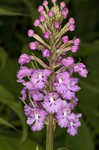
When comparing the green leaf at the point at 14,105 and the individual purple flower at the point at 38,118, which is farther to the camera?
the green leaf at the point at 14,105

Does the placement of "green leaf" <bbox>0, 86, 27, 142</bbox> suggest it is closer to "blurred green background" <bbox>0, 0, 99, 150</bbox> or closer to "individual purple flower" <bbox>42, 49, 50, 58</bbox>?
"blurred green background" <bbox>0, 0, 99, 150</bbox>

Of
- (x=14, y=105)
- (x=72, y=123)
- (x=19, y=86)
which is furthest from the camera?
(x=19, y=86)

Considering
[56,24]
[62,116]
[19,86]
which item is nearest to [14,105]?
[19,86]

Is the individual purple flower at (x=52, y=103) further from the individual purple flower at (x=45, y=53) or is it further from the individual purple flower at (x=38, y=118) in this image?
the individual purple flower at (x=45, y=53)

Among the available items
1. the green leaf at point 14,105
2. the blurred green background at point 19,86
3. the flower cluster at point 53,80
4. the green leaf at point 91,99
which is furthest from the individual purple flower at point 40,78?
the green leaf at point 91,99

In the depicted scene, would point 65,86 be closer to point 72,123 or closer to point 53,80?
point 53,80

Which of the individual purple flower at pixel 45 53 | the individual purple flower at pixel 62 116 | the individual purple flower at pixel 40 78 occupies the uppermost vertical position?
the individual purple flower at pixel 45 53

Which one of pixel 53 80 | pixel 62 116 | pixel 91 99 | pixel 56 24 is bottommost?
pixel 62 116
